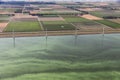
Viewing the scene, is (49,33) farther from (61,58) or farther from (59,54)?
(61,58)

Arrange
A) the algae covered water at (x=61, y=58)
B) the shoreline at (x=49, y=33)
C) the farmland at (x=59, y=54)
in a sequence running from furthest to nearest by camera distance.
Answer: the shoreline at (x=49, y=33)
the farmland at (x=59, y=54)
the algae covered water at (x=61, y=58)

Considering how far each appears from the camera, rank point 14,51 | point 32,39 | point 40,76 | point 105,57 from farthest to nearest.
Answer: point 32,39 → point 14,51 → point 105,57 → point 40,76

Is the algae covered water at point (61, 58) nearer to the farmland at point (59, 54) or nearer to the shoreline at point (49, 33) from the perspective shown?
the farmland at point (59, 54)

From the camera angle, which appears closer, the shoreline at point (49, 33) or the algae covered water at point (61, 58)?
the algae covered water at point (61, 58)

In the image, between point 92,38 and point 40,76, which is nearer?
point 40,76

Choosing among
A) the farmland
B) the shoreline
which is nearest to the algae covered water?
the farmland

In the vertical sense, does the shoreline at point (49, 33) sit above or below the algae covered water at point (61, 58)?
above

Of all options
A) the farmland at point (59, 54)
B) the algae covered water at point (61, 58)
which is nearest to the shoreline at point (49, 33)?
the farmland at point (59, 54)

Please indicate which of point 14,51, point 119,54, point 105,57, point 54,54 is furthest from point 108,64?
point 14,51

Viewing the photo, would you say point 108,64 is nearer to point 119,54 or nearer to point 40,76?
point 119,54
